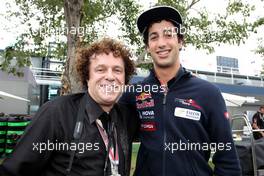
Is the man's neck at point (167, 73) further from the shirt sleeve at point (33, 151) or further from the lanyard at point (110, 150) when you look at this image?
the shirt sleeve at point (33, 151)

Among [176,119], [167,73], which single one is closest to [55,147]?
[176,119]

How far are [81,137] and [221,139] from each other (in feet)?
3.06

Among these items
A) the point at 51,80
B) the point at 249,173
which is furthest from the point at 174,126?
the point at 51,80

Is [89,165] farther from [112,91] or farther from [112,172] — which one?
[112,91]

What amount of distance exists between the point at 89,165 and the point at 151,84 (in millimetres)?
827

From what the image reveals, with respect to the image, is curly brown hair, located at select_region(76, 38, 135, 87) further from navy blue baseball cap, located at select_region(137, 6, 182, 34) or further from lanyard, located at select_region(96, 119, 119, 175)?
lanyard, located at select_region(96, 119, 119, 175)

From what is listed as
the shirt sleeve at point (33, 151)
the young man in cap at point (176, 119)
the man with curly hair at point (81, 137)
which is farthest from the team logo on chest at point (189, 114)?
the shirt sleeve at point (33, 151)

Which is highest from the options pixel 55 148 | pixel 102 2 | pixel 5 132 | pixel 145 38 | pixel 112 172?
pixel 102 2

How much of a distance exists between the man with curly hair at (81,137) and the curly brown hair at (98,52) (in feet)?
0.13

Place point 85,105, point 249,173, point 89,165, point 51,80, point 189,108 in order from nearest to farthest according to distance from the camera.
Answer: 1. point 89,165
2. point 85,105
3. point 189,108
4. point 249,173
5. point 51,80

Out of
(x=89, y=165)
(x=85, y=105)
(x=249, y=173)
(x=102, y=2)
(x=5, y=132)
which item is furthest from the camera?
(x=102, y=2)

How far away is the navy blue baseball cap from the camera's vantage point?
97.4 inches

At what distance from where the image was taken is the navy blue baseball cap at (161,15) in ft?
8.12

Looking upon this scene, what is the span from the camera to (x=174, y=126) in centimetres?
229
